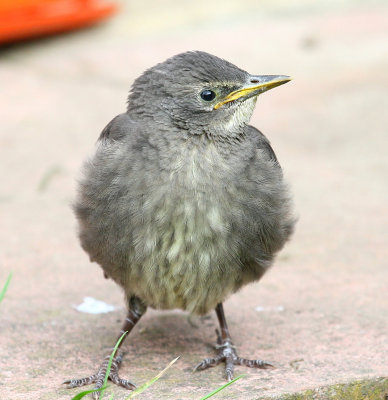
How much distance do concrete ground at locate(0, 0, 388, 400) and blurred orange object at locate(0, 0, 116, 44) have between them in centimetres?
15

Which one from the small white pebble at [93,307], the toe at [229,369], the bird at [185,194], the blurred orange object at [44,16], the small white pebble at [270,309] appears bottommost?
the toe at [229,369]

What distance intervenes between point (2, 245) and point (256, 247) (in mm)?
2175

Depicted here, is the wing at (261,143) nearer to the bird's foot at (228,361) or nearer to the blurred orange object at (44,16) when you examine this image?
the bird's foot at (228,361)

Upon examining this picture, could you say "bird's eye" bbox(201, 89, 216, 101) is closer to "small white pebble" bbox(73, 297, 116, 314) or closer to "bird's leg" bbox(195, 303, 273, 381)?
"bird's leg" bbox(195, 303, 273, 381)

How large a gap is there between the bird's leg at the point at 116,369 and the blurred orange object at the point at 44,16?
5.59 meters

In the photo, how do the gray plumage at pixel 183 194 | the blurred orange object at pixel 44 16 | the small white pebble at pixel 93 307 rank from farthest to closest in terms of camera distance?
1. the blurred orange object at pixel 44 16
2. the small white pebble at pixel 93 307
3. the gray plumage at pixel 183 194

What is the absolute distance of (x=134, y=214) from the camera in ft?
12.5

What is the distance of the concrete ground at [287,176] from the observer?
162 inches

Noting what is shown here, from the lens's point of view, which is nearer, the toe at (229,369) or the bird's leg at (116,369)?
the bird's leg at (116,369)

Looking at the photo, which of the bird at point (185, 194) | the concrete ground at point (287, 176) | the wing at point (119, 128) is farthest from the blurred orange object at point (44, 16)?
the bird at point (185, 194)

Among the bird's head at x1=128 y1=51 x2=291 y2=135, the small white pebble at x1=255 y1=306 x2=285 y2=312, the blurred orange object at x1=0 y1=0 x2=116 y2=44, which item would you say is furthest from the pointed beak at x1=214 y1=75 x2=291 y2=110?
the blurred orange object at x1=0 y1=0 x2=116 y2=44

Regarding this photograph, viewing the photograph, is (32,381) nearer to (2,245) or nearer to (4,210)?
(2,245)

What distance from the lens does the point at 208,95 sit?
3.95 m

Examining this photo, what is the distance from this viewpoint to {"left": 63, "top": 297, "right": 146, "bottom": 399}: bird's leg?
3824 millimetres
